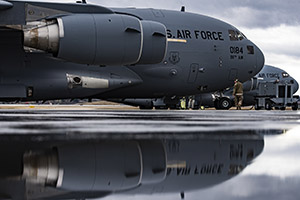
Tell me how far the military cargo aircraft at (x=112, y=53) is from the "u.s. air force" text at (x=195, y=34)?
3 cm

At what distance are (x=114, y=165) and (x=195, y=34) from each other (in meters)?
11.9

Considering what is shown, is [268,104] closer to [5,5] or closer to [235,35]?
[235,35]

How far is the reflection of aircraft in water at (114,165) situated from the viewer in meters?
2.09

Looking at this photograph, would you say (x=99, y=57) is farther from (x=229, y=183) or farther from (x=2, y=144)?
(x=229, y=183)

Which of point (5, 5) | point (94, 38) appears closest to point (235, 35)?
point (94, 38)

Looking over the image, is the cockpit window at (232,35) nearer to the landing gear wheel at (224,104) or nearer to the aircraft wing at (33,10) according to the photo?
the landing gear wheel at (224,104)

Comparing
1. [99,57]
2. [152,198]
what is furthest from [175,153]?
[99,57]

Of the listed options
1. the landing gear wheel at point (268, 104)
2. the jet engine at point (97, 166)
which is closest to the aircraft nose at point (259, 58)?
the jet engine at point (97, 166)

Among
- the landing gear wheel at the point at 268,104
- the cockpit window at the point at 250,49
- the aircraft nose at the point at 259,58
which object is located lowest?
the landing gear wheel at the point at 268,104

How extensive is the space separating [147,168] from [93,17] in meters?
7.69

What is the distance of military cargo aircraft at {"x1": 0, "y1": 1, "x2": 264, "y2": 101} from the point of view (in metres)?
9.52

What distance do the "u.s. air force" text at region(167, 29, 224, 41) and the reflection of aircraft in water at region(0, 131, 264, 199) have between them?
952 centimetres

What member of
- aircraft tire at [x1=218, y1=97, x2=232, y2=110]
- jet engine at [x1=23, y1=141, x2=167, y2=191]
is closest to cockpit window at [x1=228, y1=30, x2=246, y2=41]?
aircraft tire at [x1=218, y1=97, x2=232, y2=110]

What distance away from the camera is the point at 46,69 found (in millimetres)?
11547
